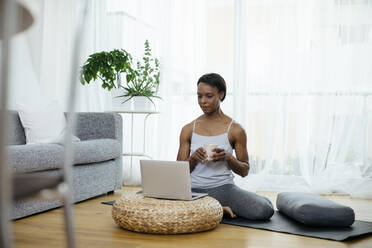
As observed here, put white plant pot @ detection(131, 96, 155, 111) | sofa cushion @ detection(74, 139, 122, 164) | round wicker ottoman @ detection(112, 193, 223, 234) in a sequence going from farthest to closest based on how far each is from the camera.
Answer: white plant pot @ detection(131, 96, 155, 111) < sofa cushion @ detection(74, 139, 122, 164) < round wicker ottoman @ detection(112, 193, 223, 234)

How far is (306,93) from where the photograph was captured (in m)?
3.77

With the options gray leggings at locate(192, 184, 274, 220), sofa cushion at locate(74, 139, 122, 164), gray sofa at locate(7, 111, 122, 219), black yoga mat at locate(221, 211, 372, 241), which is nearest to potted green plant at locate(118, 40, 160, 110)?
gray sofa at locate(7, 111, 122, 219)

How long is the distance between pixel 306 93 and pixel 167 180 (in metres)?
2.02

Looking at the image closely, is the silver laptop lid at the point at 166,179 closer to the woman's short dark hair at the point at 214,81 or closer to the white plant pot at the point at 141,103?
the woman's short dark hair at the point at 214,81

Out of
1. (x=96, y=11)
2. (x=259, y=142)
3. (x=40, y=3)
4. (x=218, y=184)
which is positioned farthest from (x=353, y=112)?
(x=40, y=3)

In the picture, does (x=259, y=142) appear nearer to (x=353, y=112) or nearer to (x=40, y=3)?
Result: (x=353, y=112)

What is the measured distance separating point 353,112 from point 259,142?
843 mm

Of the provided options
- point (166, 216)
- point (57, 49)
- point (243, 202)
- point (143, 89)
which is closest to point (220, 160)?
point (243, 202)

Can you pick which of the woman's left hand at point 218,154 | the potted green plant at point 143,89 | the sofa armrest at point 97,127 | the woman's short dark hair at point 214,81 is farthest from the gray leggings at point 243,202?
the potted green plant at point 143,89

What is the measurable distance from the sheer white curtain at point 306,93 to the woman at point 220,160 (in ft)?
4.01

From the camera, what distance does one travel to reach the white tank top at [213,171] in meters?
2.61

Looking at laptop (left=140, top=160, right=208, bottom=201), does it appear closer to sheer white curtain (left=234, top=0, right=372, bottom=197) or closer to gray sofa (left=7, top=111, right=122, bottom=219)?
gray sofa (left=7, top=111, right=122, bottom=219)

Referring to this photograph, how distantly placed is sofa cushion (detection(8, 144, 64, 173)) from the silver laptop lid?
0.59 meters

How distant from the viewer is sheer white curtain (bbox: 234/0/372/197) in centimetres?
361
